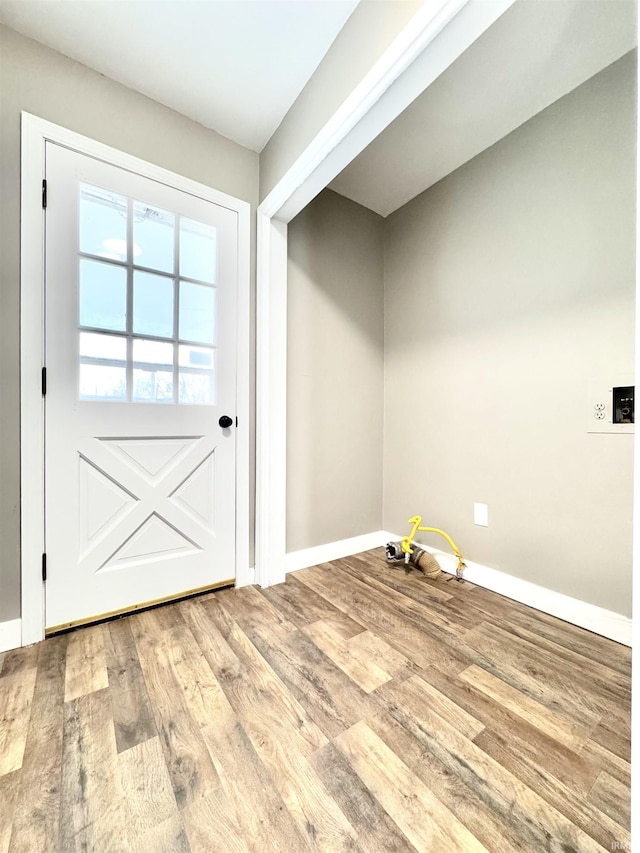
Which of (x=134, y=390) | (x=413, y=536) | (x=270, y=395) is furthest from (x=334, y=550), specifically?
(x=134, y=390)

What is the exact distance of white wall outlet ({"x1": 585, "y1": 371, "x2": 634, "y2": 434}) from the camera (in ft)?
4.53

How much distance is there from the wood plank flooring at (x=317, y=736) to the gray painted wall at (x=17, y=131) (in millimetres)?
553

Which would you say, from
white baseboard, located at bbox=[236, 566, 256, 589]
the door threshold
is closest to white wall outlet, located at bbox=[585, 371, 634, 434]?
white baseboard, located at bbox=[236, 566, 256, 589]

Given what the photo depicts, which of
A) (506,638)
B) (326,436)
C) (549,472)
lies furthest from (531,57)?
(506,638)

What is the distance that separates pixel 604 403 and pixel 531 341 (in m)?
0.43

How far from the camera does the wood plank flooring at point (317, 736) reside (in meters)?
0.72

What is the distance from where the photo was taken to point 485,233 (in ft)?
6.03

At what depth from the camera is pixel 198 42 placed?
135cm

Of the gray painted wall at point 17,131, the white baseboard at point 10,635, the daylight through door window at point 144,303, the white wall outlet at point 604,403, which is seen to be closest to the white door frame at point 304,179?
the daylight through door window at point 144,303

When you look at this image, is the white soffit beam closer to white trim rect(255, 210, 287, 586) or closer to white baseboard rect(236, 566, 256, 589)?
white trim rect(255, 210, 287, 586)

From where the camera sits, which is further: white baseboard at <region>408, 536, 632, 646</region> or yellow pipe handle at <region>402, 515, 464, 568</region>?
yellow pipe handle at <region>402, 515, 464, 568</region>

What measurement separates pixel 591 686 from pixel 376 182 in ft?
8.63

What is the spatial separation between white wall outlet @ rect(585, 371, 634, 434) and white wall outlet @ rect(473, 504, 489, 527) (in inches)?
24.9

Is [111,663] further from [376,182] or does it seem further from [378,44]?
[376,182]
